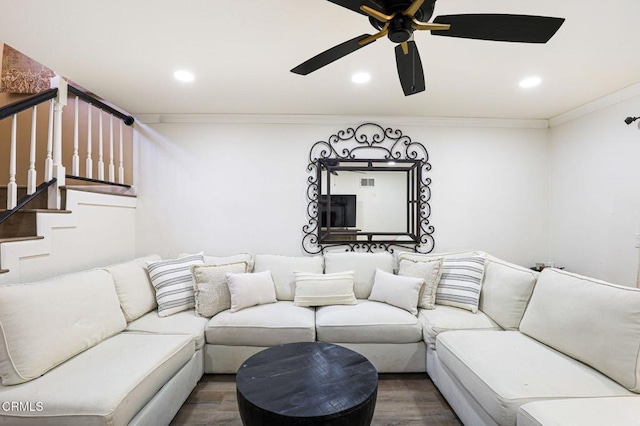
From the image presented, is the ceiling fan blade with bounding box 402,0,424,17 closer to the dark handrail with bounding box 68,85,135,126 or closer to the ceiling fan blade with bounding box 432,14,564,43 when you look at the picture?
the ceiling fan blade with bounding box 432,14,564,43

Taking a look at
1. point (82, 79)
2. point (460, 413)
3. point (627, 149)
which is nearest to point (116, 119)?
point (82, 79)

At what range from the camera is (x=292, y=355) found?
1.86 m

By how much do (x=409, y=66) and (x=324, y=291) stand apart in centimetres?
196

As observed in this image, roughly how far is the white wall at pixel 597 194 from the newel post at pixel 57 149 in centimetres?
481

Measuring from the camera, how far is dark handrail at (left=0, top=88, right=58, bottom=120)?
191cm

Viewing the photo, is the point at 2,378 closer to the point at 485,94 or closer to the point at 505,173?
the point at 485,94

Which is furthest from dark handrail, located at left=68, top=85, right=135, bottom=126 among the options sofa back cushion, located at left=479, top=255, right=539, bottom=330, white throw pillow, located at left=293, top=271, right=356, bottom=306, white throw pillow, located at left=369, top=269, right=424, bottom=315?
sofa back cushion, located at left=479, top=255, right=539, bottom=330

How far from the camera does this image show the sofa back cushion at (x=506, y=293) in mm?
2258

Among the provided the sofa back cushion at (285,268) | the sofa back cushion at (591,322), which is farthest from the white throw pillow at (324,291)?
the sofa back cushion at (591,322)

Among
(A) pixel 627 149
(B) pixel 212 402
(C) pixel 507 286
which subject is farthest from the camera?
(A) pixel 627 149

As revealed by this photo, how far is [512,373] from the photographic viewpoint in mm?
1629

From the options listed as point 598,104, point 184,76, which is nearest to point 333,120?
Answer: point 184,76

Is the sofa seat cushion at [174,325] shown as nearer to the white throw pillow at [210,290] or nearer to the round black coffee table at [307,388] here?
the white throw pillow at [210,290]

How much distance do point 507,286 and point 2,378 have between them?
3.23 meters
